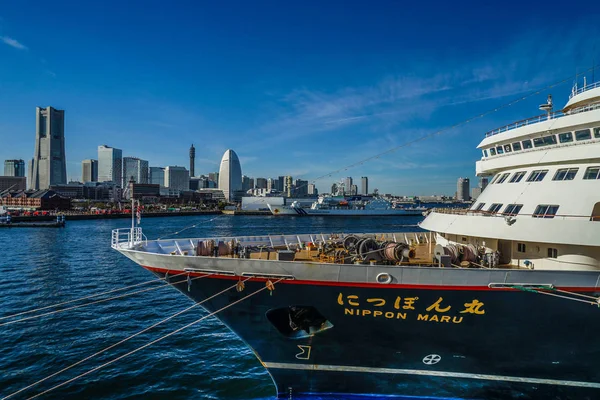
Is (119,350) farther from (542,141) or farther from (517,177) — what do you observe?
(542,141)

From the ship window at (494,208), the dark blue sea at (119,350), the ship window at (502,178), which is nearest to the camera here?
the ship window at (494,208)

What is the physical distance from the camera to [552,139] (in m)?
11.7

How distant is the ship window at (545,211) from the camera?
10305 millimetres

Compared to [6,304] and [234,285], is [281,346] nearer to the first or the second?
[234,285]

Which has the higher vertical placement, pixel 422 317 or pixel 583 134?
pixel 583 134

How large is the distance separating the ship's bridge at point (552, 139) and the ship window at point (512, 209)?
176 cm

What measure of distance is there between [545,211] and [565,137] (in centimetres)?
272

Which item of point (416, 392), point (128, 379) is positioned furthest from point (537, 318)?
point (128, 379)

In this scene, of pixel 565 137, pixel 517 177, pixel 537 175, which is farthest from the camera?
pixel 517 177

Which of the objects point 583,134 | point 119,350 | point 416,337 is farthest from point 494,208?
point 119,350

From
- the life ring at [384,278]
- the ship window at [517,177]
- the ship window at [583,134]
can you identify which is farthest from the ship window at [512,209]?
the life ring at [384,278]

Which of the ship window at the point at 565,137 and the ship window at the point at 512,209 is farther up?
the ship window at the point at 565,137

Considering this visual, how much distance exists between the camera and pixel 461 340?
9.87 meters

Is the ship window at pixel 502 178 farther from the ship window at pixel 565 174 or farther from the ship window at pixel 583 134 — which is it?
the ship window at pixel 583 134
